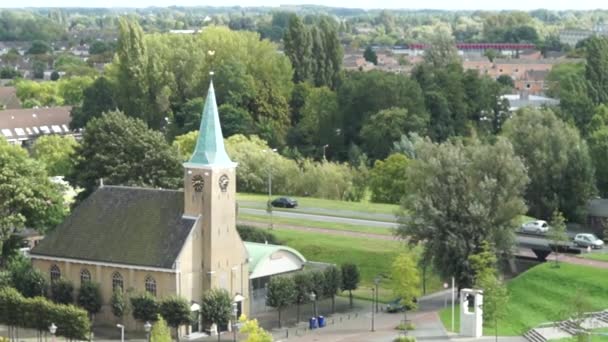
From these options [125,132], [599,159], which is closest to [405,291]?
[125,132]

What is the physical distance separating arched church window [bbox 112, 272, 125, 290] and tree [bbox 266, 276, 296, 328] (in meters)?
7.67

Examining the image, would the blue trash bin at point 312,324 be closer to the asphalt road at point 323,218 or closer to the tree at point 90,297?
the tree at point 90,297

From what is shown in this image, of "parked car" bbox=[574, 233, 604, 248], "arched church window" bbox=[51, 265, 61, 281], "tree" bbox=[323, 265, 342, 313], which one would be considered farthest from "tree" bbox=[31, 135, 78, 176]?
"parked car" bbox=[574, 233, 604, 248]

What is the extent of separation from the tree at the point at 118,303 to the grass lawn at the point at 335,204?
31.9 metres

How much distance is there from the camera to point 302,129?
450ft

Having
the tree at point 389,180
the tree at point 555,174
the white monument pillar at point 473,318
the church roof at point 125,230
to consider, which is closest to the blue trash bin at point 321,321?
the white monument pillar at point 473,318

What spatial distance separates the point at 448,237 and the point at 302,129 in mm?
63846

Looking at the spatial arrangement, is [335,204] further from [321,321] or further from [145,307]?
[145,307]

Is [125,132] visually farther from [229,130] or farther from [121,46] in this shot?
[121,46]

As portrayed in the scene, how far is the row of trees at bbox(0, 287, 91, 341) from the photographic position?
63531 mm

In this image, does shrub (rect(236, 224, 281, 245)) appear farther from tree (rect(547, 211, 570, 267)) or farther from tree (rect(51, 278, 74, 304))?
tree (rect(547, 211, 570, 267))

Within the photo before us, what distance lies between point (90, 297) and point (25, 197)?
1097cm

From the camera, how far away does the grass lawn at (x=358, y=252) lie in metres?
79.4

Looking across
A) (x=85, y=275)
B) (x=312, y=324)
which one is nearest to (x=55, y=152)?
(x=85, y=275)
